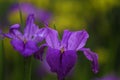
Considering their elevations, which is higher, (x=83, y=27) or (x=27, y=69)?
(x=27, y=69)

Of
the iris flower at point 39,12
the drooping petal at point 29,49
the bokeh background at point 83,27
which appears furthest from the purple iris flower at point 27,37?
the iris flower at point 39,12

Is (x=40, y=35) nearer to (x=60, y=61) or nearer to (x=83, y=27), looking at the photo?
(x=60, y=61)

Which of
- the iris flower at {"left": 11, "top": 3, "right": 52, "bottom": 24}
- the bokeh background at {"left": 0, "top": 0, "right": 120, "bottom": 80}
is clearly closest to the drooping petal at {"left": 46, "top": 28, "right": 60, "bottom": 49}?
the bokeh background at {"left": 0, "top": 0, "right": 120, "bottom": 80}

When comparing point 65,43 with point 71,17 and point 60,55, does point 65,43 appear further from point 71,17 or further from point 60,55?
point 71,17

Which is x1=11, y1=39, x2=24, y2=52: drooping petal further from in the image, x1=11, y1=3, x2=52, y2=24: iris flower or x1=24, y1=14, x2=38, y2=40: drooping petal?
x1=11, y1=3, x2=52, y2=24: iris flower

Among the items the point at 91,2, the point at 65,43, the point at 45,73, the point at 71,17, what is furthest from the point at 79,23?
the point at 65,43

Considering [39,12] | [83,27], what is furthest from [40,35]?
[39,12]
